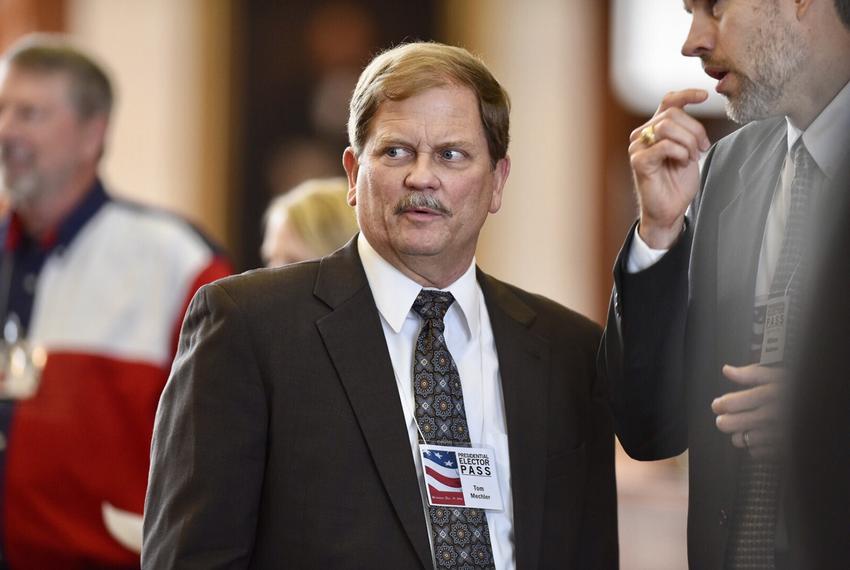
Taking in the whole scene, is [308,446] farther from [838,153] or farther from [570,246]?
[570,246]

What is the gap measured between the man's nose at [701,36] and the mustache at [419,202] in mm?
513

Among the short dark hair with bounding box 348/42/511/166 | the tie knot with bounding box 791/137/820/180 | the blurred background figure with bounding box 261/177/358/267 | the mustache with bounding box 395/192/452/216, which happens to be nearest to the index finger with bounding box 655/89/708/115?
the tie knot with bounding box 791/137/820/180

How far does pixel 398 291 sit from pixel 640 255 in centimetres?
44

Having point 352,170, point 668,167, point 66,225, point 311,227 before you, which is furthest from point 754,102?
point 66,225

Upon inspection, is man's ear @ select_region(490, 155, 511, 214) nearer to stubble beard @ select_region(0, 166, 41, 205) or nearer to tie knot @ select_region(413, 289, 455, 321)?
tie knot @ select_region(413, 289, 455, 321)

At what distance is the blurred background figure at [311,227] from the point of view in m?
3.68

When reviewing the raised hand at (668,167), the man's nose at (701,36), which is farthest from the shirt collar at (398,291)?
the man's nose at (701,36)

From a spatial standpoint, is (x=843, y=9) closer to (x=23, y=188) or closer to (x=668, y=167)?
(x=668, y=167)

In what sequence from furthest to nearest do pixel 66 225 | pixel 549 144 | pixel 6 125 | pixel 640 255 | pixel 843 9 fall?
pixel 549 144 < pixel 6 125 < pixel 66 225 < pixel 640 255 < pixel 843 9

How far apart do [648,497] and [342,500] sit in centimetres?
378

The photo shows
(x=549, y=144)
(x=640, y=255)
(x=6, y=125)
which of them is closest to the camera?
(x=640, y=255)

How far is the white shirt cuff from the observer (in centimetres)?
224

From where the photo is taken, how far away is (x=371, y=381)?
2246 mm

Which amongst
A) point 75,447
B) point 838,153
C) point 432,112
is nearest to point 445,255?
point 432,112
